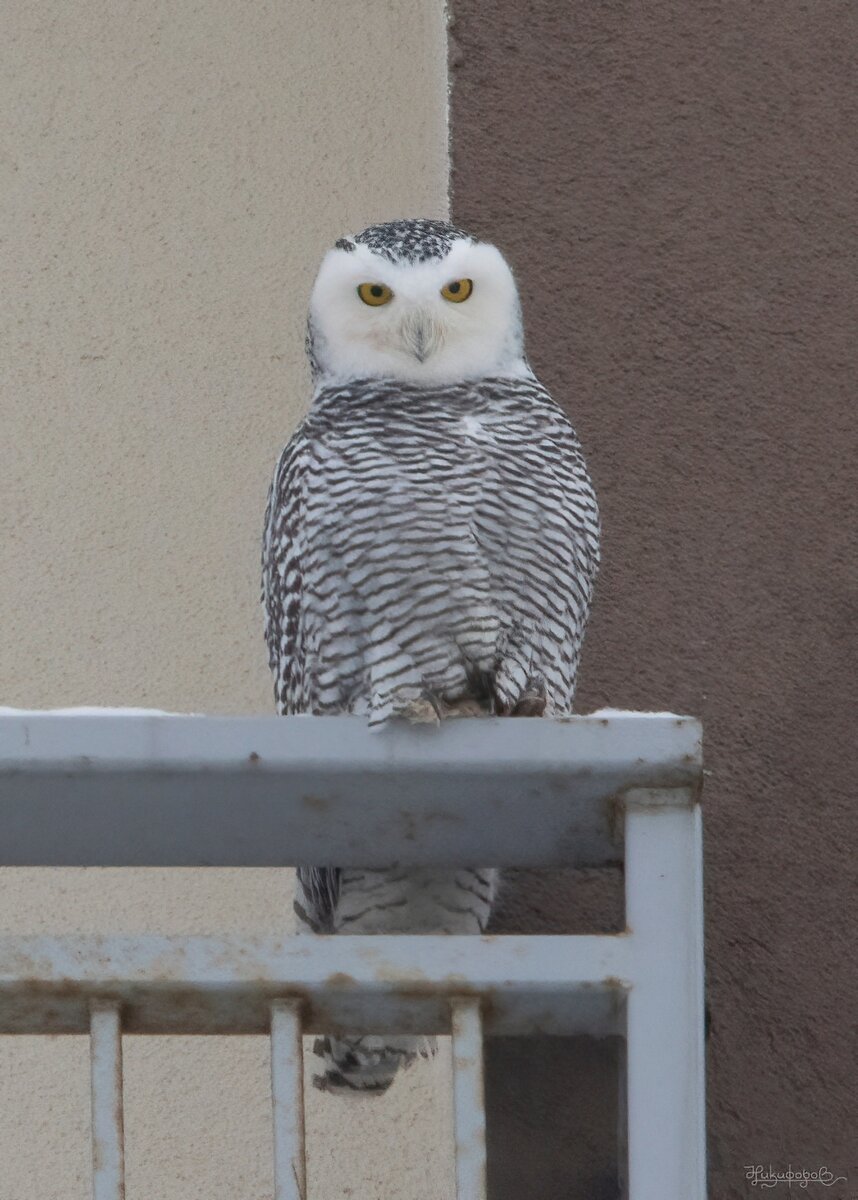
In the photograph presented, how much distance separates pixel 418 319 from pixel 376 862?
1200 millimetres

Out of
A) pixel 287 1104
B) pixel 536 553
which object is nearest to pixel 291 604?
pixel 536 553

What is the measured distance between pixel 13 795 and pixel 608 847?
26.6 inches

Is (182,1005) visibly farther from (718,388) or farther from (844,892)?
(718,388)

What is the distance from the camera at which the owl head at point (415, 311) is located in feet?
11.1

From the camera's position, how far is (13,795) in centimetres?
233

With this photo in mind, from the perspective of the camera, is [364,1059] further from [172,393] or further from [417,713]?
[172,393]

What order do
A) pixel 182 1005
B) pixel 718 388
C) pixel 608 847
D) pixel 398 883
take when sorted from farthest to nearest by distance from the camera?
pixel 718 388 → pixel 398 883 → pixel 608 847 → pixel 182 1005

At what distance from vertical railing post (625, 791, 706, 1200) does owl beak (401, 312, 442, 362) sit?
4.13 feet

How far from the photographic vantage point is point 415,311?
3.39 meters

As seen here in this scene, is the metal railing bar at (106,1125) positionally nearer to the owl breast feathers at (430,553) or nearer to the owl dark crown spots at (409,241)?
the owl breast feathers at (430,553)

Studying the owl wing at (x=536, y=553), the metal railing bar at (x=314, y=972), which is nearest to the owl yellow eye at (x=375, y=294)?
the owl wing at (x=536, y=553)

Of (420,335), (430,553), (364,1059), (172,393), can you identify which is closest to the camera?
(430,553)

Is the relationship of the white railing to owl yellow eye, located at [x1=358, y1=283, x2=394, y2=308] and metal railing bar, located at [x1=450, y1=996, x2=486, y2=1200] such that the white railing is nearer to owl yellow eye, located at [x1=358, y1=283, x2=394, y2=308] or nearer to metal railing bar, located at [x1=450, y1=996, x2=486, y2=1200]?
metal railing bar, located at [x1=450, y1=996, x2=486, y2=1200]

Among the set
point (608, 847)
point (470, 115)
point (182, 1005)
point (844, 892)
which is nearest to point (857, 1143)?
point (844, 892)
